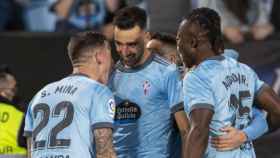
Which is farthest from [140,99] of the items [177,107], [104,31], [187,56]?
[104,31]

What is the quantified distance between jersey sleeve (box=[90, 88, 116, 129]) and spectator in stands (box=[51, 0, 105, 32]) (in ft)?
14.5

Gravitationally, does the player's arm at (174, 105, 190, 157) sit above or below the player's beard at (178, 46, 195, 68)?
below

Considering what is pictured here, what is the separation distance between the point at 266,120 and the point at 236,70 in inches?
18.2

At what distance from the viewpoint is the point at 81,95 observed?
5809mm

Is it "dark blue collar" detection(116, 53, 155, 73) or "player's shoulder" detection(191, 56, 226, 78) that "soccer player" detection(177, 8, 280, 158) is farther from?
"dark blue collar" detection(116, 53, 155, 73)

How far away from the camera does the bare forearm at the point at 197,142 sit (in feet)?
17.8

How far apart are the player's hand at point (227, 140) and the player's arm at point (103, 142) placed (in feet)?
2.02

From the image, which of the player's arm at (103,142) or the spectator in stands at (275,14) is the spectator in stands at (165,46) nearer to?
the player's arm at (103,142)

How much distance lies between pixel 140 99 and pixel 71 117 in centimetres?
88

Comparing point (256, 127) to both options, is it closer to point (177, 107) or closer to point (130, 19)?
point (177, 107)

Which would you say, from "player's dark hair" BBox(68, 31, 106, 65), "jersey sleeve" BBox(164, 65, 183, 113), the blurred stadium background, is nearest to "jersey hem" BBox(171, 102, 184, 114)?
"jersey sleeve" BBox(164, 65, 183, 113)

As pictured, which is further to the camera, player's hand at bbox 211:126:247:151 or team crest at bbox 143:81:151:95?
team crest at bbox 143:81:151:95

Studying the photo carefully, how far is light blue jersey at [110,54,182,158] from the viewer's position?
21.4ft

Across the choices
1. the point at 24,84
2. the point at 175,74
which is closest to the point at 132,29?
the point at 175,74
